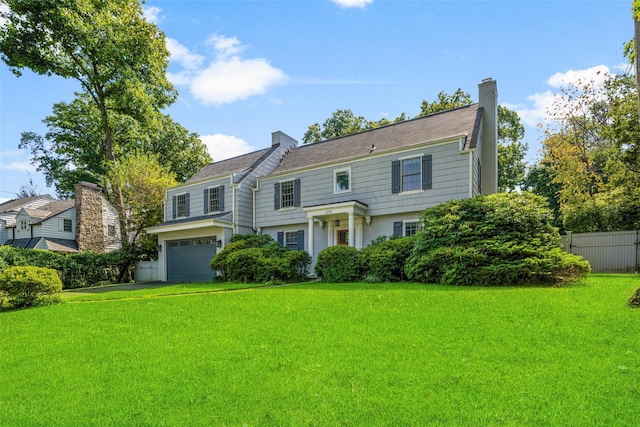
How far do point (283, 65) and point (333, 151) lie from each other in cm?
493

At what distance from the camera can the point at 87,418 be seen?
296 cm

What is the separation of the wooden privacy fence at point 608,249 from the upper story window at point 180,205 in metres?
18.5

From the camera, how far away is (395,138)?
52.7 feet

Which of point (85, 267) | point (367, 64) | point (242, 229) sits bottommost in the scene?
point (85, 267)

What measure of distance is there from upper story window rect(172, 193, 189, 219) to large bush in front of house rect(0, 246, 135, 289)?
354cm

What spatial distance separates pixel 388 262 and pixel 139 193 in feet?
57.2

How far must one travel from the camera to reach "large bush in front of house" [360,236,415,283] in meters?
11.0

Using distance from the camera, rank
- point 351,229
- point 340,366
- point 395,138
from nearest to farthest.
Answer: point 340,366, point 351,229, point 395,138

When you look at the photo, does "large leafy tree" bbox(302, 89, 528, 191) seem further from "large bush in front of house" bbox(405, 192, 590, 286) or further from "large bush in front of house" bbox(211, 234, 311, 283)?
"large bush in front of house" bbox(405, 192, 590, 286)

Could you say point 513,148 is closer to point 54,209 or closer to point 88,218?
point 88,218

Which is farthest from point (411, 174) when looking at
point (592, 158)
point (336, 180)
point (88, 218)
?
point (88, 218)

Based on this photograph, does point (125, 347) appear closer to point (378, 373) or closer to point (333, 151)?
point (378, 373)

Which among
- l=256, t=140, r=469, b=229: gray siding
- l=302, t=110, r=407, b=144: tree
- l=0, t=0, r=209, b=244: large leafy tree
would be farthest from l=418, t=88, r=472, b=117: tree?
l=0, t=0, r=209, b=244: large leafy tree

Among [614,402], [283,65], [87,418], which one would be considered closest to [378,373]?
[614,402]
